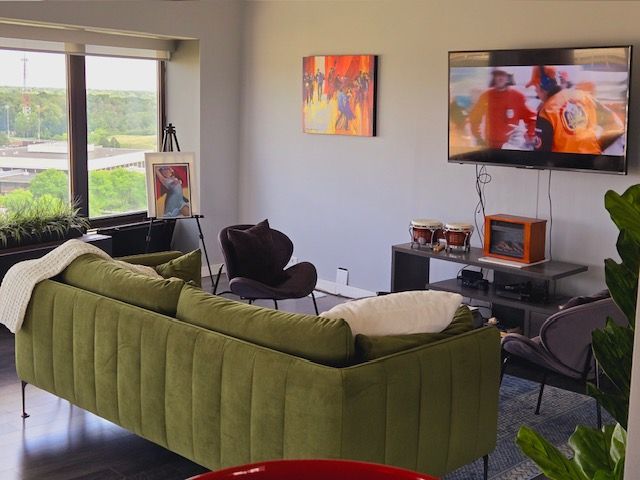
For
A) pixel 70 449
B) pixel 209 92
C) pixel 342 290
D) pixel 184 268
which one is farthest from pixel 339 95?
pixel 70 449

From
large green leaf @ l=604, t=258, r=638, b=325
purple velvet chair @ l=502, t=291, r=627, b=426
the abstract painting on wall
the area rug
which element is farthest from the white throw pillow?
the abstract painting on wall

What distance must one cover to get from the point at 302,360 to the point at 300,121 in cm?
494

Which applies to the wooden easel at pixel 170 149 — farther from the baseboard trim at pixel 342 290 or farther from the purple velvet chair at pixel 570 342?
the purple velvet chair at pixel 570 342

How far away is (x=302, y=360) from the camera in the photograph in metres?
3.29

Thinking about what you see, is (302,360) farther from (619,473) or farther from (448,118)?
(448,118)

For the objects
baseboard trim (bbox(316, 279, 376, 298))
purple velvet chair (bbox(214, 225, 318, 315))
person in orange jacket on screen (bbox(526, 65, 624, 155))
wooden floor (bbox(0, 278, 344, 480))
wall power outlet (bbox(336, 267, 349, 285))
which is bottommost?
wooden floor (bbox(0, 278, 344, 480))

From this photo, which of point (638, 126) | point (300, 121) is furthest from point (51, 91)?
point (638, 126)

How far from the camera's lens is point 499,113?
20.9 feet

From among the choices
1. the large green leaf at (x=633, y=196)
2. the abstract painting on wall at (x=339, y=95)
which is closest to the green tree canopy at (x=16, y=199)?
the abstract painting on wall at (x=339, y=95)

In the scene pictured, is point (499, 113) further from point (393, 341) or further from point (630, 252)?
point (630, 252)

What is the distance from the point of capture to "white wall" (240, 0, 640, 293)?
20.1ft

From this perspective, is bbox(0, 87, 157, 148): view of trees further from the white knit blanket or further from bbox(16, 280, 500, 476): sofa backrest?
bbox(16, 280, 500, 476): sofa backrest

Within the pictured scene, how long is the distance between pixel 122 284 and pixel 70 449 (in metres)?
0.86

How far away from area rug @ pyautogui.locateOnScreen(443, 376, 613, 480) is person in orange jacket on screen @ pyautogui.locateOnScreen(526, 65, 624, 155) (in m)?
1.63
